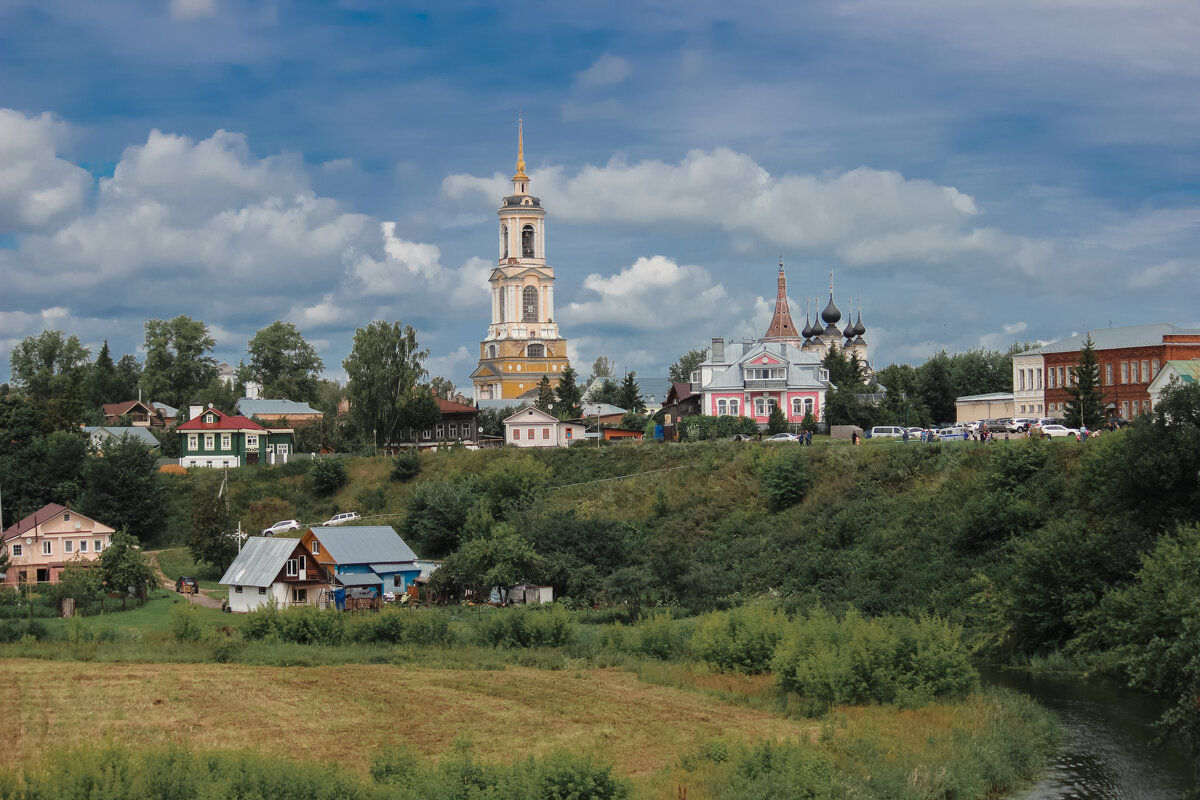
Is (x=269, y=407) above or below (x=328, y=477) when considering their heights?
above

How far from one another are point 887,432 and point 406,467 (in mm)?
27235

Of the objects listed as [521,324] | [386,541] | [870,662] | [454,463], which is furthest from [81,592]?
[521,324]

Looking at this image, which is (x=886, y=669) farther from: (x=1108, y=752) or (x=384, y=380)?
(x=384, y=380)

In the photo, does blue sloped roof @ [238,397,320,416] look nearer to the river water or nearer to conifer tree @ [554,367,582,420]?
conifer tree @ [554,367,582,420]

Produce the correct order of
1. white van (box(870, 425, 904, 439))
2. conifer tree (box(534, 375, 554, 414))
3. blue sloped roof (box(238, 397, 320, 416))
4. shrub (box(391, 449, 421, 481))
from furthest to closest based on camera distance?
blue sloped roof (box(238, 397, 320, 416)), conifer tree (box(534, 375, 554, 414)), shrub (box(391, 449, 421, 481)), white van (box(870, 425, 904, 439))

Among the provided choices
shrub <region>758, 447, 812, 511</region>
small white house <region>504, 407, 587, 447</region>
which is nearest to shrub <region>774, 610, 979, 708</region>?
shrub <region>758, 447, 812, 511</region>

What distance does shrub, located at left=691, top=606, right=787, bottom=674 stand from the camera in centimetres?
3303

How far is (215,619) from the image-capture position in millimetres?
45406

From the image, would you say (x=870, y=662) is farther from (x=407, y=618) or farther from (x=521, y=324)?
(x=521, y=324)

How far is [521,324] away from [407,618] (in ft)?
279

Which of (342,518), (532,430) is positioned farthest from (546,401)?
(342,518)

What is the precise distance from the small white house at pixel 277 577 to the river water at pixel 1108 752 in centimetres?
2894

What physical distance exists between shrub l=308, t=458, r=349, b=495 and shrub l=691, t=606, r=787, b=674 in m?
39.9

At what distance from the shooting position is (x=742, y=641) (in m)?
33.3
